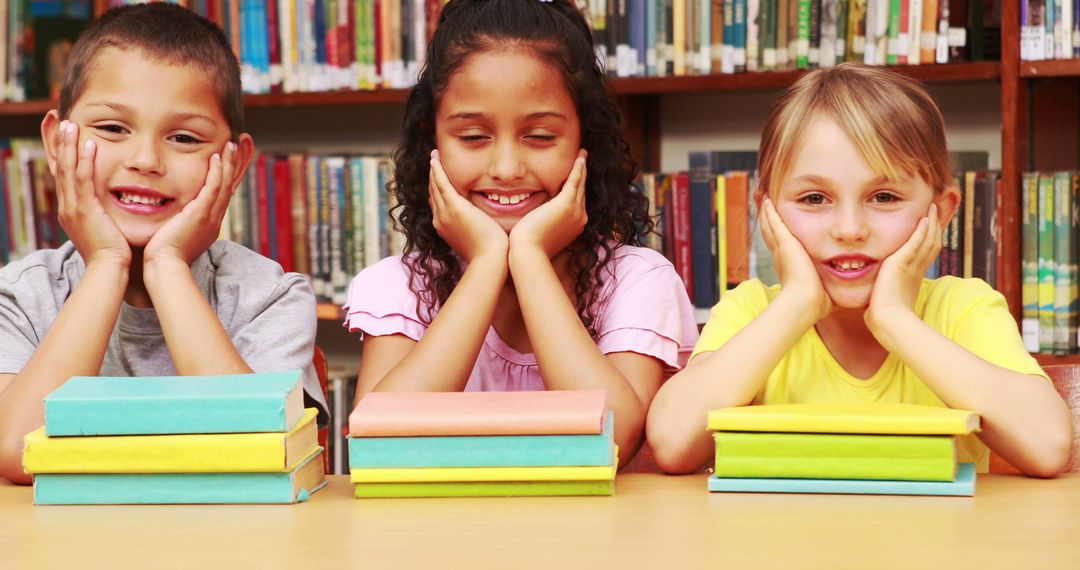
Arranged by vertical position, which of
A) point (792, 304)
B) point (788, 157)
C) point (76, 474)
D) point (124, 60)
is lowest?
point (76, 474)

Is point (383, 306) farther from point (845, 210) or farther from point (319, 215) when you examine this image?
point (319, 215)

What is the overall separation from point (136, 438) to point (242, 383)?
4.1 inches

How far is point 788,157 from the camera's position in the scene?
1433mm

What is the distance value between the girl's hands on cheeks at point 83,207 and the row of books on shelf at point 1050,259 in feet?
4.88

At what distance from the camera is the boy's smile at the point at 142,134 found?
1.51m

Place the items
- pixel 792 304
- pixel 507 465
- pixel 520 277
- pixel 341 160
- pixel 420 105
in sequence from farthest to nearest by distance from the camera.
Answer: pixel 341 160 < pixel 420 105 < pixel 520 277 < pixel 792 304 < pixel 507 465

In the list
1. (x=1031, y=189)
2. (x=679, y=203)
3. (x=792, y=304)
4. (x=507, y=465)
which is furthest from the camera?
(x=679, y=203)

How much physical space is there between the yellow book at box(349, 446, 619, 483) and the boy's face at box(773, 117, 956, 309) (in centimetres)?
45

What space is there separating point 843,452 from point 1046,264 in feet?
4.07

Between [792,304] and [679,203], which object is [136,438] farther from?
[679,203]

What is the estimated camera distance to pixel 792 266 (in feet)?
4.54

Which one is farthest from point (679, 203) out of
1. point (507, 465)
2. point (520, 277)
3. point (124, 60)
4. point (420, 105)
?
point (507, 465)

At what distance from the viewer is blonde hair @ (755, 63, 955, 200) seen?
1.39 m

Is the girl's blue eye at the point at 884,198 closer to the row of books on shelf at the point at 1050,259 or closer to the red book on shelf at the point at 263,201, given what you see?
the row of books on shelf at the point at 1050,259
